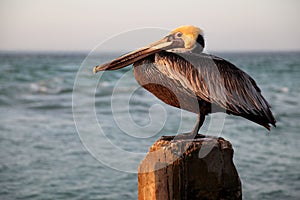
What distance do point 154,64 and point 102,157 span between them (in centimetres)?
526

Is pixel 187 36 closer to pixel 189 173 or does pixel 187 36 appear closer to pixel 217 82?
pixel 217 82

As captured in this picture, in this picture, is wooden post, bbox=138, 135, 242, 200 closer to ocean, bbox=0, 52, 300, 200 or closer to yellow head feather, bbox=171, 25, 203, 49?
ocean, bbox=0, 52, 300, 200

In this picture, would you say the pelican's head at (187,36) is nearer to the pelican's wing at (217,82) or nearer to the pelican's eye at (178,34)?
the pelican's eye at (178,34)

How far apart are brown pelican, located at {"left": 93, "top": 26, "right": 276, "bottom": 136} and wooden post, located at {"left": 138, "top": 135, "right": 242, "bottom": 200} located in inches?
12.5

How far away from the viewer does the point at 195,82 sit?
2922 mm

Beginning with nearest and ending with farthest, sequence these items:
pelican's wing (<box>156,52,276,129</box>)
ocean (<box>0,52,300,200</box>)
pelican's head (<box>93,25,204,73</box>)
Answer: pelican's wing (<box>156,52,276,129</box>)
pelican's head (<box>93,25,204,73</box>)
ocean (<box>0,52,300,200</box>)

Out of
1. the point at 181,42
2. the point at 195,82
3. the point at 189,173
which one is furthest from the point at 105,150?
the point at 189,173

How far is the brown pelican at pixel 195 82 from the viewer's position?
2.87m

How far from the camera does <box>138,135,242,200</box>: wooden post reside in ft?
8.46

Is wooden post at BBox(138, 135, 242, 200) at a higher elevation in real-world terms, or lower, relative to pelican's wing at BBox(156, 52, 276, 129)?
lower

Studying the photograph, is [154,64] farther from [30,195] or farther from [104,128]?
[104,128]

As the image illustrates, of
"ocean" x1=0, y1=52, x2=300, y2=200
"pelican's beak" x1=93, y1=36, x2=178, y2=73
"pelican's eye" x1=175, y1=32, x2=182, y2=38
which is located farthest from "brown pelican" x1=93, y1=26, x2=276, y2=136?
"ocean" x1=0, y1=52, x2=300, y2=200

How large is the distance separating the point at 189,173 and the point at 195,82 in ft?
2.03

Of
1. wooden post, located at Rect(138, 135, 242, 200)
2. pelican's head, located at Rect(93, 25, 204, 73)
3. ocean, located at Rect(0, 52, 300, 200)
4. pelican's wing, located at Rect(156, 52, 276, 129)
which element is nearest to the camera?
wooden post, located at Rect(138, 135, 242, 200)
